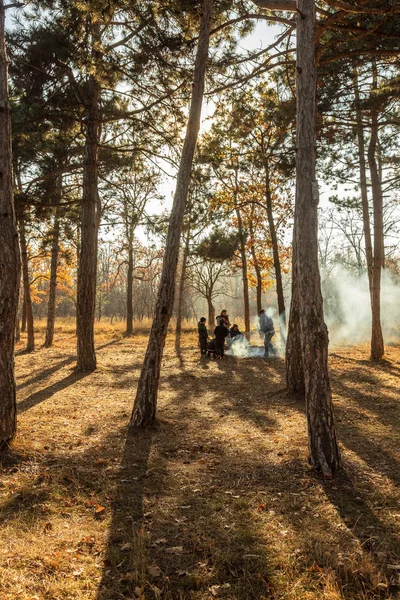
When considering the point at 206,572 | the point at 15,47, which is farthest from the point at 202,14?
the point at 206,572

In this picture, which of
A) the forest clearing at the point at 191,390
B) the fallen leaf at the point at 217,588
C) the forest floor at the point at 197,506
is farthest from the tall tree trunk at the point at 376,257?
the fallen leaf at the point at 217,588

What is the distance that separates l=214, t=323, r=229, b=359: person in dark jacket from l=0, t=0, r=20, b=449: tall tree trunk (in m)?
9.82

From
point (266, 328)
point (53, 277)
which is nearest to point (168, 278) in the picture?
point (266, 328)

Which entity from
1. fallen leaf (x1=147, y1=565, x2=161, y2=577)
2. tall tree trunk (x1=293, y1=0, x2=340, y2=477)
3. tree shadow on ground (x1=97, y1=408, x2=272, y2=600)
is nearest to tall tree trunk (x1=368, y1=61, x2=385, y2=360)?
tall tree trunk (x1=293, y1=0, x2=340, y2=477)

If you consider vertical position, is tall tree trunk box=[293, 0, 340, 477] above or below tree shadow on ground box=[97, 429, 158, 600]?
above

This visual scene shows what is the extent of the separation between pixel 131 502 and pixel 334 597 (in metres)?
2.26

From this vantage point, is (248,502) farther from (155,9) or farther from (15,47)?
(15,47)

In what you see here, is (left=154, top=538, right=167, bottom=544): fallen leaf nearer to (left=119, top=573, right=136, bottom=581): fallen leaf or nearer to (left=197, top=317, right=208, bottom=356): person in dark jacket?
(left=119, top=573, right=136, bottom=581): fallen leaf

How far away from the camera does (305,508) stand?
167 inches

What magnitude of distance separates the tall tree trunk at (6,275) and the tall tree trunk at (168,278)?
79.4 inches

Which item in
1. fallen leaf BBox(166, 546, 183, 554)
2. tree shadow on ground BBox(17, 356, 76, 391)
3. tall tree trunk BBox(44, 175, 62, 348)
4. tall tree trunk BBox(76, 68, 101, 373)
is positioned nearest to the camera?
fallen leaf BBox(166, 546, 183, 554)

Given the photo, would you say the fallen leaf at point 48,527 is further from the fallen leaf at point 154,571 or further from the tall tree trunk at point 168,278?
Result: the tall tree trunk at point 168,278

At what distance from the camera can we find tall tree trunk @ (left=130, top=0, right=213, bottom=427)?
22.3 ft

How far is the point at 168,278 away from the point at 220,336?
27.5ft
